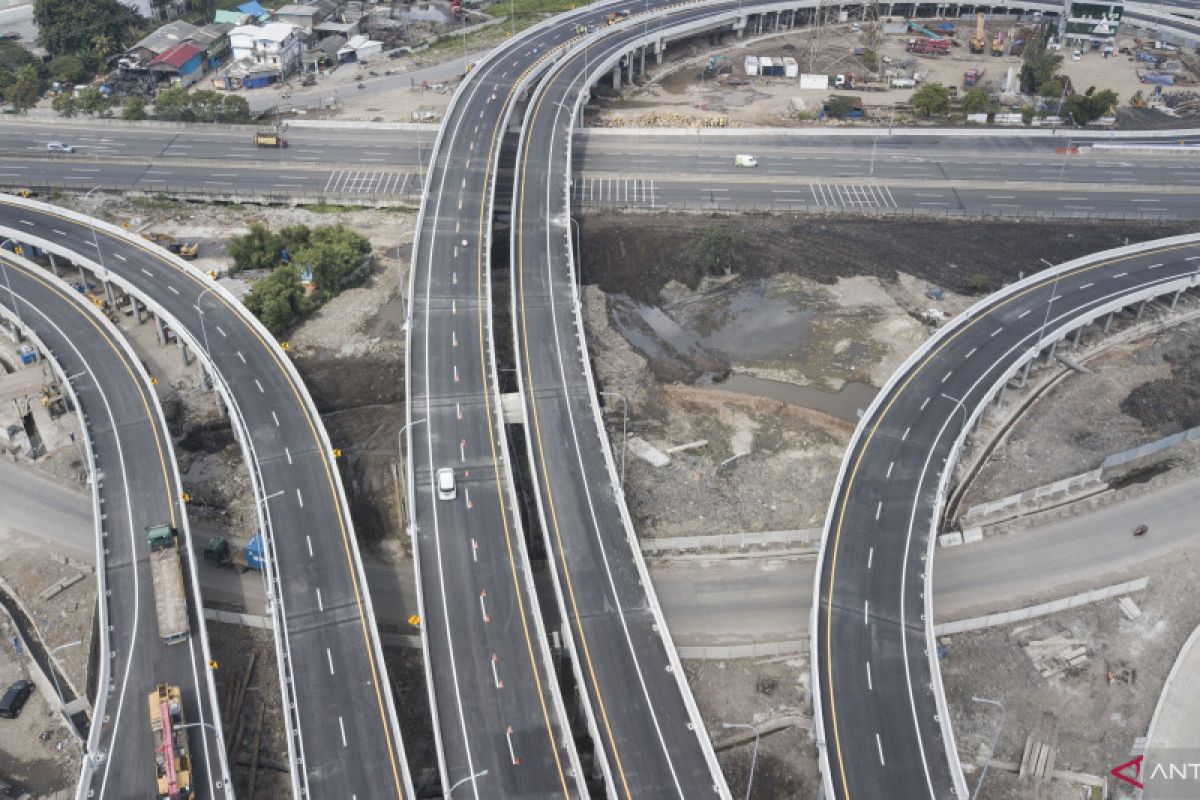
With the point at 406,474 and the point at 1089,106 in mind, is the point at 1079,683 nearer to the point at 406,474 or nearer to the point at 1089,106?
the point at 406,474

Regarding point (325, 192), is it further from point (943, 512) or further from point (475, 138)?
point (943, 512)

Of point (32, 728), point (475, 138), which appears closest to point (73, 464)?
point (32, 728)

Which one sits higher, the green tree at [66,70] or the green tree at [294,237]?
the green tree at [66,70]

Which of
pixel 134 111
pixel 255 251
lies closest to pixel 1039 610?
pixel 255 251

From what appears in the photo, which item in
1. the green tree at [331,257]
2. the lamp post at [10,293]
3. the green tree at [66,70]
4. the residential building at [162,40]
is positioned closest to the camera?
the lamp post at [10,293]

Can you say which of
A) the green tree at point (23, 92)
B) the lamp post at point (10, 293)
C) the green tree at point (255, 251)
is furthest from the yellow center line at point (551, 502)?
the green tree at point (23, 92)

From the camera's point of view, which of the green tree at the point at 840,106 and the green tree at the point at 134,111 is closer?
the green tree at the point at 134,111

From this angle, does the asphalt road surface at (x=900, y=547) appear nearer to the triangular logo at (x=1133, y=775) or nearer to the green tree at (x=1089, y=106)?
the triangular logo at (x=1133, y=775)
